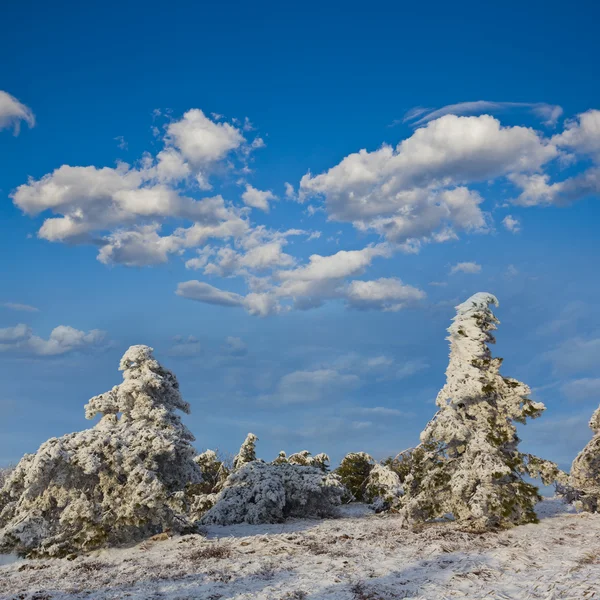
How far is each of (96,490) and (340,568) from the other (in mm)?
9236

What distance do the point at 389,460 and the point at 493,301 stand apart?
Result: 14167mm

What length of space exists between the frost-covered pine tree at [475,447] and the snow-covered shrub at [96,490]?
8532mm

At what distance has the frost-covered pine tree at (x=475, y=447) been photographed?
59.8 feet

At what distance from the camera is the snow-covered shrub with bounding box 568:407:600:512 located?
22094 millimetres

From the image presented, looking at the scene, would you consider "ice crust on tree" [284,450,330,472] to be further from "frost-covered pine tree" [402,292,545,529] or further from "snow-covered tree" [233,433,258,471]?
"frost-covered pine tree" [402,292,545,529]

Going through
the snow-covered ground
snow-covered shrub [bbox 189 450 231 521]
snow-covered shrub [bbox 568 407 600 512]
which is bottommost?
the snow-covered ground

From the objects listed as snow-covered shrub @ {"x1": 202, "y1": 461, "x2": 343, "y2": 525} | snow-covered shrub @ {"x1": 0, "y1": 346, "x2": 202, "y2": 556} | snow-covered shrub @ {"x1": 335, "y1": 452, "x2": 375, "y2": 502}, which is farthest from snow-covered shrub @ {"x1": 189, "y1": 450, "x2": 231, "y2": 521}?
snow-covered shrub @ {"x1": 0, "y1": 346, "x2": 202, "y2": 556}

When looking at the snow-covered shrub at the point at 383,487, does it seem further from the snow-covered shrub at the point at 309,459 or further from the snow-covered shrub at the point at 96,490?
the snow-covered shrub at the point at 96,490

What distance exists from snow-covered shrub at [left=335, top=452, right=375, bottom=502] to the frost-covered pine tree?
12.0 m

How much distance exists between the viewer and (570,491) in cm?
2314

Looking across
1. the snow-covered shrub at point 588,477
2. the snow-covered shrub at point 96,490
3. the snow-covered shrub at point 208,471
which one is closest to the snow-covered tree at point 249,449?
the snow-covered shrub at point 208,471

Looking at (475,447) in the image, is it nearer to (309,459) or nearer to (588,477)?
(588,477)

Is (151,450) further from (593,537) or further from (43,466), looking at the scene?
(593,537)

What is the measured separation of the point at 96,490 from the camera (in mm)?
18156
